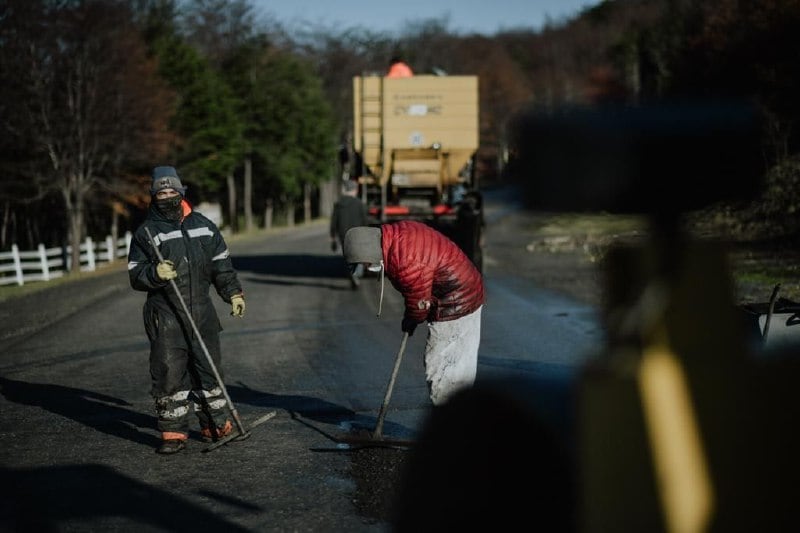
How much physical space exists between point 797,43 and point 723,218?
757 inches

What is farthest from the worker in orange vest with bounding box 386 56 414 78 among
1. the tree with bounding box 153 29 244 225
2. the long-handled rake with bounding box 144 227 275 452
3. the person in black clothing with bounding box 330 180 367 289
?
the tree with bounding box 153 29 244 225

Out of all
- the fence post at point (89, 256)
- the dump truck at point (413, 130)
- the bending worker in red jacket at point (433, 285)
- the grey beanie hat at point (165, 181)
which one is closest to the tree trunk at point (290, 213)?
the fence post at point (89, 256)

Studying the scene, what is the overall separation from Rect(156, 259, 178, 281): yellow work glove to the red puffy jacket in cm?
152

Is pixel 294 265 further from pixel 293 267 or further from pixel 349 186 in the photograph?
pixel 349 186

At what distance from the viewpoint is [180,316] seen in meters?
6.85

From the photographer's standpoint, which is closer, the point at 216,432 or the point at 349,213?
the point at 216,432

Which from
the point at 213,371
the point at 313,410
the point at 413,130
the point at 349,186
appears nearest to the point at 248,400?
the point at 313,410

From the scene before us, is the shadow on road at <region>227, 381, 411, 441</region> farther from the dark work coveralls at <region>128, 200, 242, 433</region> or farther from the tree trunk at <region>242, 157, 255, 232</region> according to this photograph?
the tree trunk at <region>242, 157, 255, 232</region>

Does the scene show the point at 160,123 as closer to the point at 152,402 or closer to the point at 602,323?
the point at 152,402

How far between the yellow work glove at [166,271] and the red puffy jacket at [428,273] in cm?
152

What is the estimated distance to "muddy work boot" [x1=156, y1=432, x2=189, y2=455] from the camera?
6.52 metres

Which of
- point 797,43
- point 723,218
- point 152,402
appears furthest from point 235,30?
point 723,218

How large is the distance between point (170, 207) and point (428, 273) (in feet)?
6.94

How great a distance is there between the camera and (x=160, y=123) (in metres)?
33.7
